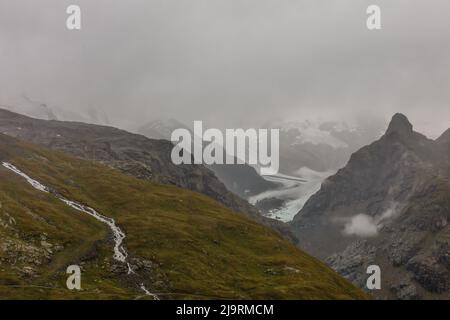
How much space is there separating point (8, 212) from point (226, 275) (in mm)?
62966

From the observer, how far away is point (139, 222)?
177625mm

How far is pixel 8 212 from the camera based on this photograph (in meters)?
149

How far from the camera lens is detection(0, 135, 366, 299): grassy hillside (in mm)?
116125

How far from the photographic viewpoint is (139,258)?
142m

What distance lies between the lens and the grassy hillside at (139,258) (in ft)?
381

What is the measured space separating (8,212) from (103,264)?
122 feet

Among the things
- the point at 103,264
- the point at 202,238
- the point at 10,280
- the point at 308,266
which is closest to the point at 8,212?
the point at 103,264
